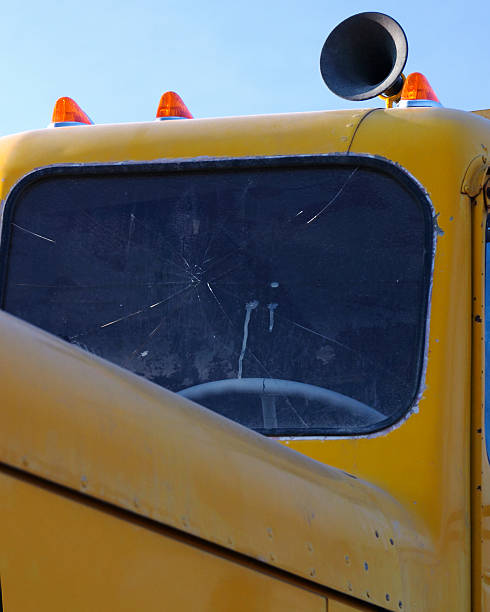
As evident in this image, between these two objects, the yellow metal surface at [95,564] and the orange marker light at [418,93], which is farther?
the orange marker light at [418,93]

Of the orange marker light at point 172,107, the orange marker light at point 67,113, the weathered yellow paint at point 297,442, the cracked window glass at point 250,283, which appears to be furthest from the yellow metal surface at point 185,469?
the orange marker light at point 67,113

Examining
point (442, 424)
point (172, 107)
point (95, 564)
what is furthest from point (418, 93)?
point (95, 564)

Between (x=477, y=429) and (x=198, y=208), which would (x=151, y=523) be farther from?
(x=198, y=208)

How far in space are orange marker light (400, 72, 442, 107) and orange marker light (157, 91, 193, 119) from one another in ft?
2.12

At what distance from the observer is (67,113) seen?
287 centimetres

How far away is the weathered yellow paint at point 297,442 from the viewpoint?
50.6 inches

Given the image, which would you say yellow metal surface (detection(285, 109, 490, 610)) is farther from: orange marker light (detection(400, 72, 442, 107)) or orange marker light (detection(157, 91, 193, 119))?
orange marker light (detection(157, 91, 193, 119))

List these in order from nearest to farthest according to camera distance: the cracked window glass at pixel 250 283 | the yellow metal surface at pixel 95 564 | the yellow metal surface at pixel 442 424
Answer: the yellow metal surface at pixel 95 564 < the yellow metal surface at pixel 442 424 < the cracked window glass at pixel 250 283

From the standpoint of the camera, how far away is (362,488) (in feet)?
6.34

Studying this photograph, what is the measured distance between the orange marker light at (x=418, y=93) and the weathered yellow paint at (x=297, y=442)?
0.41 feet

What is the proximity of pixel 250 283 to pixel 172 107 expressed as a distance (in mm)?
755

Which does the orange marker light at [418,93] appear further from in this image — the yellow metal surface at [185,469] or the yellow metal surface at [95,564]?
the yellow metal surface at [95,564]

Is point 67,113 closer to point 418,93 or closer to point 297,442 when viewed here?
point 418,93

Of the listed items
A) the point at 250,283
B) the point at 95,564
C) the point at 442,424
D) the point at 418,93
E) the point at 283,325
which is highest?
the point at 418,93
